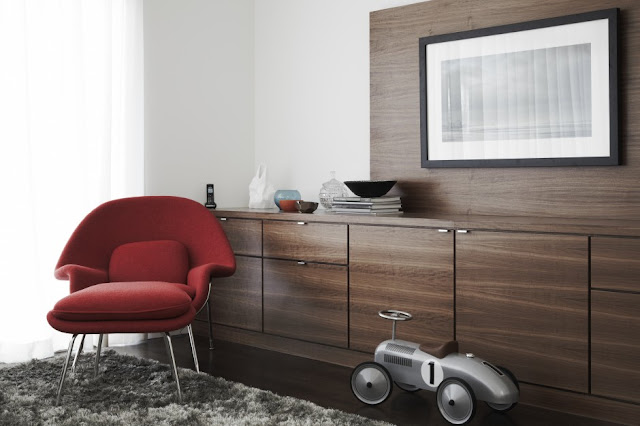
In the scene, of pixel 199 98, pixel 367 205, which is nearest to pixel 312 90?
pixel 199 98

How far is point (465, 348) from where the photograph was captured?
3.18 m

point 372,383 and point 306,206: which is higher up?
point 306,206

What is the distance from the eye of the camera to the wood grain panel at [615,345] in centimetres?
272

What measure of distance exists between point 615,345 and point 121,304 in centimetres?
205

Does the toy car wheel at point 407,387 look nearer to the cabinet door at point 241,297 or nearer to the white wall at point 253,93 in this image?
the cabinet door at point 241,297

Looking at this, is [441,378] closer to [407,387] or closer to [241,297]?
[407,387]

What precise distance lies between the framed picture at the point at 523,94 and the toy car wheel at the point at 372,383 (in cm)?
127

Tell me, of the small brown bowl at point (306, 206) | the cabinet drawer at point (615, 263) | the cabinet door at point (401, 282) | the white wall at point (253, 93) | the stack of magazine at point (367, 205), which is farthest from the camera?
the white wall at point (253, 93)

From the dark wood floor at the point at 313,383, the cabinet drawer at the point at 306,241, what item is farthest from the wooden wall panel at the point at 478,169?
the dark wood floor at the point at 313,383

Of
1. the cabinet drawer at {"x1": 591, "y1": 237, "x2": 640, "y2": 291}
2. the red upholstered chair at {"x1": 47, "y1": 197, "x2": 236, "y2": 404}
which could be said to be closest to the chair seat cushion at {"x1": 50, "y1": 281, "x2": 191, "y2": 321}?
the red upholstered chair at {"x1": 47, "y1": 197, "x2": 236, "y2": 404}

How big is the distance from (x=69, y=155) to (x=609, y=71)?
9.27 ft

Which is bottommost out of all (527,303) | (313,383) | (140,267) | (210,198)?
(313,383)

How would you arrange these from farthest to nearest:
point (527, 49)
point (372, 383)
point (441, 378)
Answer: point (527, 49) < point (372, 383) < point (441, 378)

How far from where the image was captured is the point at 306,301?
3814mm
